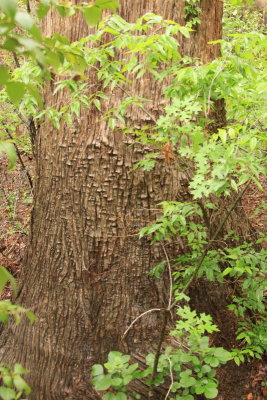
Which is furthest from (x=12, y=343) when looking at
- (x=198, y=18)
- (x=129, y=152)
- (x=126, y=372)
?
(x=198, y=18)

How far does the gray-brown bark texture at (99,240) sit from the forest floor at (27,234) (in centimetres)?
68

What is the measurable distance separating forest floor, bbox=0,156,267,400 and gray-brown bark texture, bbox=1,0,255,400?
26.8 inches

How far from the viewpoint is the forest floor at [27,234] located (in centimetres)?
304

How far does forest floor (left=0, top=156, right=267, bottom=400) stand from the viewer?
3.04 meters

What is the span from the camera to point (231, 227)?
132 inches

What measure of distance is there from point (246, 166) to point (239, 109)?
2.01 feet

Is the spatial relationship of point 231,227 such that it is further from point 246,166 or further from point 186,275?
point 246,166

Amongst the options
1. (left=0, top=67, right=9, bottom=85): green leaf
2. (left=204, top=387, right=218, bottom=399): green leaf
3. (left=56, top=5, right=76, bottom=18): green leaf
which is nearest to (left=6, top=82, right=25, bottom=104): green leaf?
(left=0, top=67, right=9, bottom=85): green leaf

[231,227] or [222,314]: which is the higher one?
[231,227]

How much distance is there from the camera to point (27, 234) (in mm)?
5121

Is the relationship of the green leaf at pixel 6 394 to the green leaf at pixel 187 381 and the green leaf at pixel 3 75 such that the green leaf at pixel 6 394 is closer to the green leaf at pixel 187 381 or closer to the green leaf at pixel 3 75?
A: the green leaf at pixel 3 75

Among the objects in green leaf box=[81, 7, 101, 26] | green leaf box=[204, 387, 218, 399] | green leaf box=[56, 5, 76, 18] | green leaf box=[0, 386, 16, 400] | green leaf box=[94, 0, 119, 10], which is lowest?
green leaf box=[204, 387, 218, 399]

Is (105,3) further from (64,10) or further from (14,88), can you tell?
(14,88)

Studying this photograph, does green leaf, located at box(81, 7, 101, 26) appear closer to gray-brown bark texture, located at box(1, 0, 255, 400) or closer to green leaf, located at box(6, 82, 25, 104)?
green leaf, located at box(6, 82, 25, 104)
